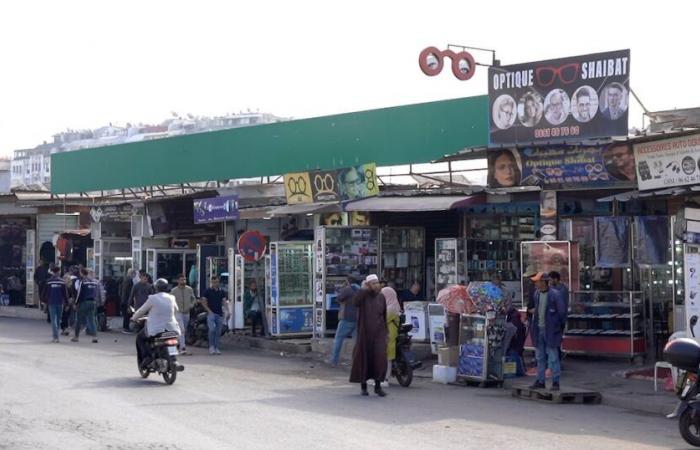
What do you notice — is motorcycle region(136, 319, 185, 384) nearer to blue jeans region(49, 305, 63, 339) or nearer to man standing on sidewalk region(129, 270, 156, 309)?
man standing on sidewalk region(129, 270, 156, 309)

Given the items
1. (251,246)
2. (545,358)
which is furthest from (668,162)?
(251,246)

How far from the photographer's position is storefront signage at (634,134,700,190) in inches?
727

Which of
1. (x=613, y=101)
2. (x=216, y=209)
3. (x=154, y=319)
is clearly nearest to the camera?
(x=154, y=319)

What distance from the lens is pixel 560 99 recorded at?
20.6 metres

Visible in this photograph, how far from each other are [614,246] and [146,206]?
15.9 m

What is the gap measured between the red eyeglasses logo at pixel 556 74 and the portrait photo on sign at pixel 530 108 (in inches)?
10.7

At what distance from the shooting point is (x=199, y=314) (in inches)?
990

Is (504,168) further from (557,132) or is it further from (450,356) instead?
(450,356)

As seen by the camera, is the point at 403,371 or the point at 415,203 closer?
the point at 403,371

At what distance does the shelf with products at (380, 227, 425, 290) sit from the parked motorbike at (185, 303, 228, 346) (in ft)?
13.1

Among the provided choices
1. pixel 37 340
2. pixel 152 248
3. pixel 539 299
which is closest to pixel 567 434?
pixel 539 299

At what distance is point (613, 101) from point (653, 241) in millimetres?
2574

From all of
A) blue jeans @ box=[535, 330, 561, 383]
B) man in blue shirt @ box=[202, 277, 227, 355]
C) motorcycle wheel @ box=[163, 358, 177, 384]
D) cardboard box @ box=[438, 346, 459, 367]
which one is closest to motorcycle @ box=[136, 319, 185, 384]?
motorcycle wheel @ box=[163, 358, 177, 384]

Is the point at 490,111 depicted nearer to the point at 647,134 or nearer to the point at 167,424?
the point at 647,134
